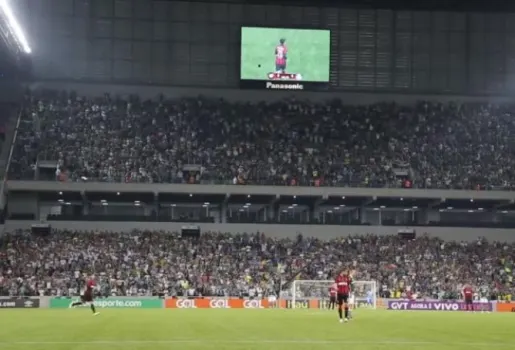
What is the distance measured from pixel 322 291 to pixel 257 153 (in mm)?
20578

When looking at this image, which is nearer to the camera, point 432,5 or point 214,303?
point 214,303

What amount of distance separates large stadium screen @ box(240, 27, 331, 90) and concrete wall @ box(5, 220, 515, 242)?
14290 millimetres

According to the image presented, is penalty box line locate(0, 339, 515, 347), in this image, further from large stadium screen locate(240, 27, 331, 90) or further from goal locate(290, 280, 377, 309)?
large stadium screen locate(240, 27, 331, 90)

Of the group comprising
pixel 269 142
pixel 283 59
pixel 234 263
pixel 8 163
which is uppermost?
pixel 283 59

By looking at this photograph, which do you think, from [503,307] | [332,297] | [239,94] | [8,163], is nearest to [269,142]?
[239,94]

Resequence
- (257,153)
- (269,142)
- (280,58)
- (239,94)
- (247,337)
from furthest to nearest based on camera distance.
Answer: (239,94) < (280,58) < (269,142) < (257,153) < (247,337)

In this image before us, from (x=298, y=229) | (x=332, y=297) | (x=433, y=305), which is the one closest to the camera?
(x=332, y=297)

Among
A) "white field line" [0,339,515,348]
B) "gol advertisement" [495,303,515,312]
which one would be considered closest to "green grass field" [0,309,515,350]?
"white field line" [0,339,515,348]

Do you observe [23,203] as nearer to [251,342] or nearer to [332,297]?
[332,297]

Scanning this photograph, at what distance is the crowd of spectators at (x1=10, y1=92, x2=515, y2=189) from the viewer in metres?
69.9

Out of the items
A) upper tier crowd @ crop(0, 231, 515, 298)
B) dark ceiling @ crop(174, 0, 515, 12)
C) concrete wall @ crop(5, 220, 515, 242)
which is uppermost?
dark ceiling @ crop(174, 0, 515, 12)

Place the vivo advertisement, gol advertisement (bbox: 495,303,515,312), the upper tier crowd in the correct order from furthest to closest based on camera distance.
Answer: the upper tier crowd
gol advertisement (bbox: 495,303,515,312)
the vivo advertisement

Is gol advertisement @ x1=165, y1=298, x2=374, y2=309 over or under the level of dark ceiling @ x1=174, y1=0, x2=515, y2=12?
under

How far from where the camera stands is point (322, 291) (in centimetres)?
5603
